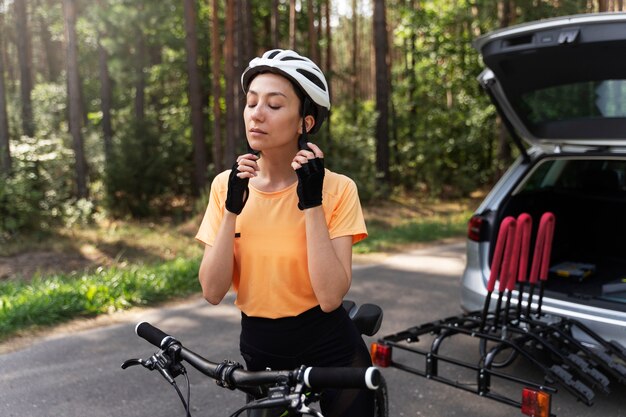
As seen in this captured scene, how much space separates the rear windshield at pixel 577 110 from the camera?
14.9ft

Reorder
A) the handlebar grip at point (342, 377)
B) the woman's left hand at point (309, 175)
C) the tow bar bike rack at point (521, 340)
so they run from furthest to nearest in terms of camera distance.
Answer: the tow bar bike rack at point (521, 340) < the woman's left hand at point (309, 175) < the handlebar grip at point (342, 377)

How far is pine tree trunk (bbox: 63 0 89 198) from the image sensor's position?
17750 mm

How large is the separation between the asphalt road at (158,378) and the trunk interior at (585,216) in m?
1.23

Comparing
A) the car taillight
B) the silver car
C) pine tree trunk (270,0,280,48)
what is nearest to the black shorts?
the silver car

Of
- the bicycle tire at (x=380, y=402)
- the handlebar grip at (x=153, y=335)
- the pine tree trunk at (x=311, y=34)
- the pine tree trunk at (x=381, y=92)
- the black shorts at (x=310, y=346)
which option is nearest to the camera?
the handlebar grip at (x=153, y=335)

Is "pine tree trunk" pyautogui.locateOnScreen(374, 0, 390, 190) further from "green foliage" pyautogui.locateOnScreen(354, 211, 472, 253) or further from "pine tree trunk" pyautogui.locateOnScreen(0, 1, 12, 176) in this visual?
"pine tree trunk" pyautogui.locateOnScreen(0, 1, 12, 176)

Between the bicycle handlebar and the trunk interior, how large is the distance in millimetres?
4107

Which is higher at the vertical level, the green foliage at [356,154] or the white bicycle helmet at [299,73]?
the white bicycle helmet at [299,73]

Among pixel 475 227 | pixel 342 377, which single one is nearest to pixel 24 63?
pixel 475 227

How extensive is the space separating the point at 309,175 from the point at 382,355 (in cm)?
250

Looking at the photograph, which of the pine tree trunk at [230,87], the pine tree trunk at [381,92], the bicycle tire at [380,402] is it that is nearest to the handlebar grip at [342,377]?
the bicycle tire at [380,402]

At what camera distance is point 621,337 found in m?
4.11

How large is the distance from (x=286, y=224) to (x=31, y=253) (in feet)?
38.7

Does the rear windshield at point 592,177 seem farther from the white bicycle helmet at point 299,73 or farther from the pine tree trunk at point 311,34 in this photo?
the pine tree trunk at point 311,34
